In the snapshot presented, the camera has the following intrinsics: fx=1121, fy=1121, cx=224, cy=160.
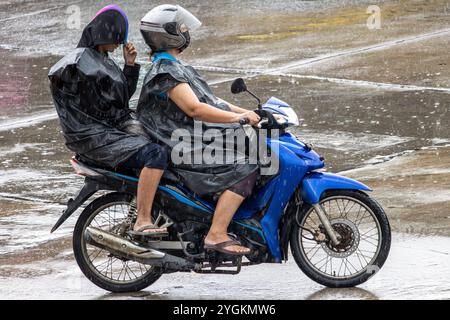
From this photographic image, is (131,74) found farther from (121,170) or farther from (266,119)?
(266,119)

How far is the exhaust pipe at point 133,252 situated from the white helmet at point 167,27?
1.18 metres

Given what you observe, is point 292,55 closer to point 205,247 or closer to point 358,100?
point 358,100

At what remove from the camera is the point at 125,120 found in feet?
22.6

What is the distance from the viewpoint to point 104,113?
22.3ft

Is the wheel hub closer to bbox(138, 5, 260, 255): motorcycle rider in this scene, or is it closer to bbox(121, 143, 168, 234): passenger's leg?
Result: bbox(138, 5, 260, 255): motorcycle rider

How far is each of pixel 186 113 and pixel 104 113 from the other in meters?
0.52

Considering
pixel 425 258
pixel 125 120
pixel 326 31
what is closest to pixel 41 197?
pixel 125 120

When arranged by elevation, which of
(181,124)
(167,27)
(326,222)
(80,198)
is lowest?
(326,222)

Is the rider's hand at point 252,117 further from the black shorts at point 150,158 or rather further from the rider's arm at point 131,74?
the rider's arm at point 131,74

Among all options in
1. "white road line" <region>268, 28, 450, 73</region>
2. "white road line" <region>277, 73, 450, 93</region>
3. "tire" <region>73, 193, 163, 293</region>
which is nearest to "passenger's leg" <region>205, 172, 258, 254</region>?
"tire" <region>73, 193, 163, 293</region>

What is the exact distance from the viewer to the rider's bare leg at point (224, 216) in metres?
6.62

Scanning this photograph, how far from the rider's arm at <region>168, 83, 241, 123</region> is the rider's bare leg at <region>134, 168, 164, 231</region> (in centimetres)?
40

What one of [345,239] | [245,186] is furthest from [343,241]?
[245,186]
